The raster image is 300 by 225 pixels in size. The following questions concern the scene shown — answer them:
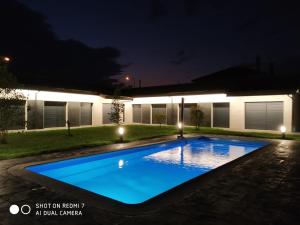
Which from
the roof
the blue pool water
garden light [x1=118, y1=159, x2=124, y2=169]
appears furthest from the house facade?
garden light [x1=118, y1=159, x2=124, y2=169]

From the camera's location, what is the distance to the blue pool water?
6922 millimetres

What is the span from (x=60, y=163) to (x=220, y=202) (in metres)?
5.80

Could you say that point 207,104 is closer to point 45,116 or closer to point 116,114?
point 116,114

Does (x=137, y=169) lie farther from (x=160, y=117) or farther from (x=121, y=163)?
(x=160, y=117)

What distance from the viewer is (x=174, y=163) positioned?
9.84m

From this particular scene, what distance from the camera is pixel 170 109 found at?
24.2 m

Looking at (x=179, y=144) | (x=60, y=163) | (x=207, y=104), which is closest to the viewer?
(x=60, y=163)

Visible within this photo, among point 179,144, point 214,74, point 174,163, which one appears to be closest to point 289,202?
point 174,163

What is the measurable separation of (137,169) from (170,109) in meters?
15.7

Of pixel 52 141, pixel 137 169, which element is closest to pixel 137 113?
pixel 52 141

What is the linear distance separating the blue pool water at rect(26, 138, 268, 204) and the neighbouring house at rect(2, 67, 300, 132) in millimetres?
7133

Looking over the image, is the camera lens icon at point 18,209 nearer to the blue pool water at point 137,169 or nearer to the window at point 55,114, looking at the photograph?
the blue pool water at point 137,169

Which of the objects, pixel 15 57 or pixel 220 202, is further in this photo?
pixel 15 57

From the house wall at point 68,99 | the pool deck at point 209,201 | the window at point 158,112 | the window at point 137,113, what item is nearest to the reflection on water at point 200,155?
the pool deck at point 209,201
